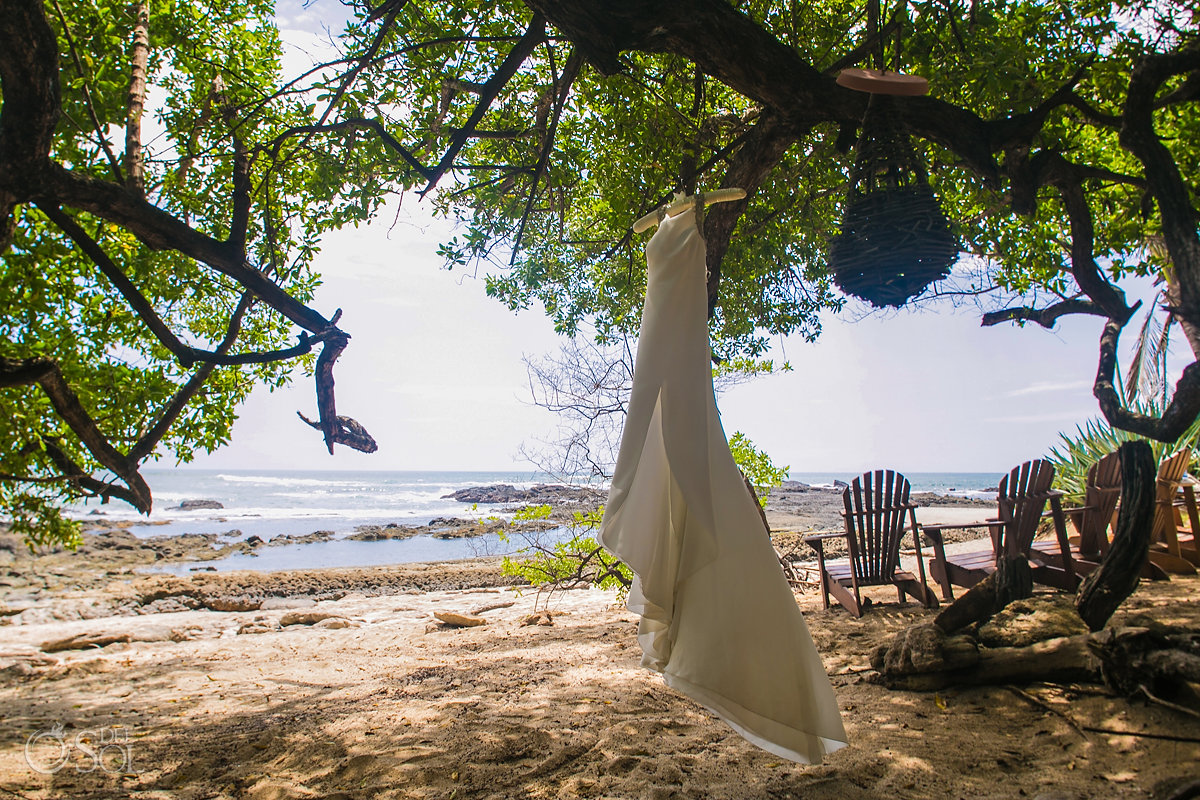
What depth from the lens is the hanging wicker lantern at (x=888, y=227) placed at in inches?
91.7

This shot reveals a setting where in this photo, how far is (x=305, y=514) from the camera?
2606 cm

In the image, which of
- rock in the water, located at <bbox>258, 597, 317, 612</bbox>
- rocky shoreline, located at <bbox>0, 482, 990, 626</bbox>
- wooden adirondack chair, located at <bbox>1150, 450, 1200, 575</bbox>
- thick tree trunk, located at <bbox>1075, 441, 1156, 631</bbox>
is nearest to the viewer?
thick tree trunk, located at <bbox>1075, 441, 1156, 631</bbox>

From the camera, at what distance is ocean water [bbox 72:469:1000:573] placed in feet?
47.0

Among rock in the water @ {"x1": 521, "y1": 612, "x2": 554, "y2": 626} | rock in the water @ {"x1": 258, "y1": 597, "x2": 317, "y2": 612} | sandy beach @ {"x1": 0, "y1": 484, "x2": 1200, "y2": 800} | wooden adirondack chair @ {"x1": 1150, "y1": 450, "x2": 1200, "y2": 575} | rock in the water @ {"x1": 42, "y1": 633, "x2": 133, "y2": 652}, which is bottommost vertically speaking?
rock in the water @ {"x1": 258, "y1": 597, "x2": 317, "y2": 612}

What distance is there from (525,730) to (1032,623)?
105 inches

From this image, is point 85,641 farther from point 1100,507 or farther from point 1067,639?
point 1100,507

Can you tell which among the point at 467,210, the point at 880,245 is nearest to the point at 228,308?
the point at 467,210

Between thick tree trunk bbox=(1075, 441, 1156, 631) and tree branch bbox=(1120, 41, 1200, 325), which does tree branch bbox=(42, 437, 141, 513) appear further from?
tree branch bbox=(1120, 41, 1200, 325)

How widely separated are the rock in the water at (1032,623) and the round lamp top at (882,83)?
2.56 metres

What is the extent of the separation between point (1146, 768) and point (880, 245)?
6.42 ft

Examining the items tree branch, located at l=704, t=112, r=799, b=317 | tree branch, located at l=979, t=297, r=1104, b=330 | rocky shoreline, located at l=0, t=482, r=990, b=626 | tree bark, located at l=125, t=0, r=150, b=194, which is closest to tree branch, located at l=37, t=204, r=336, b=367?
tree bark, located at l=125, t=0, r=150, b=194

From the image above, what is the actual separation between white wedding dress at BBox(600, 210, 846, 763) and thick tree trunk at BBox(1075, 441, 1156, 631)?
2.00 meters

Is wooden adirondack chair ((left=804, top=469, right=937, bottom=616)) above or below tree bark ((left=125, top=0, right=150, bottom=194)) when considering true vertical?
below

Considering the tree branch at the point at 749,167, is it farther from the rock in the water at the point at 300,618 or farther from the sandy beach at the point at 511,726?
the rock in the water at the point at 300,618
